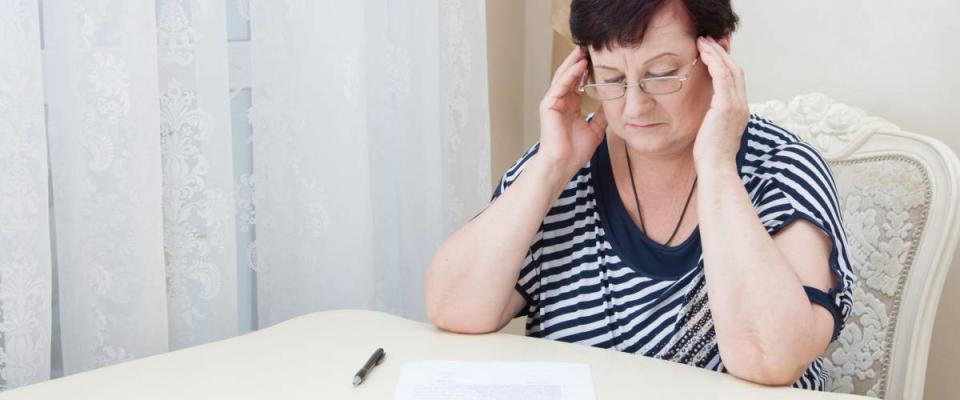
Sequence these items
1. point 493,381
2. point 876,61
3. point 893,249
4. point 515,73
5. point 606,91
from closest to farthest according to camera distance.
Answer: point 493,381
point 606,91
point 893,249
point 876,61
point 515,73

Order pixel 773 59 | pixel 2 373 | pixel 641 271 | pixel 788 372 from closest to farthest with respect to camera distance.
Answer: pixel 788 372 → pixel 2 373 → pixel 641 271 → pixel 773 59

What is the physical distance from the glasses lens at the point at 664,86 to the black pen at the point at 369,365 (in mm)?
544

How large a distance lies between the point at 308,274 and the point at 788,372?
36.0 inches

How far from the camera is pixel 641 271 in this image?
5.05 ft

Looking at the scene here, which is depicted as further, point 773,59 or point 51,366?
point 773,59

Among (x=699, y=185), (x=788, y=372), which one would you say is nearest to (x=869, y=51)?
(x=699, y=185)

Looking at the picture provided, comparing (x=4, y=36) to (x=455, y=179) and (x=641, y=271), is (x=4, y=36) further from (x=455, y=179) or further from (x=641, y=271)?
(x=455, y=179)

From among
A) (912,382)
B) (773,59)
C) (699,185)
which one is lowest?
(912,382)

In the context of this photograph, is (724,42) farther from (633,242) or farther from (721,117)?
(633,242)

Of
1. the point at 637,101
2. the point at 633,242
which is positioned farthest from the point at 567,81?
the point at 633,242

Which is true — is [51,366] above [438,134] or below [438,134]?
below

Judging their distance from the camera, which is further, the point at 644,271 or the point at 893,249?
the point at 893,249

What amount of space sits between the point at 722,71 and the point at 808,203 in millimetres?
225

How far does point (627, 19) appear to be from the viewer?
1.44 metres
